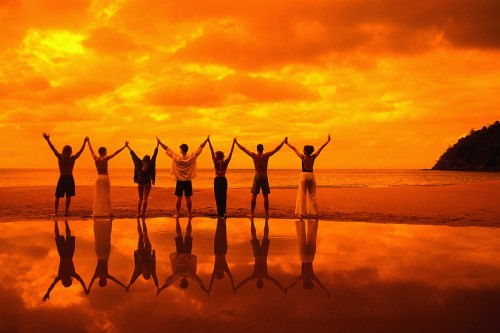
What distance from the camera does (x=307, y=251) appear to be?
874 cm

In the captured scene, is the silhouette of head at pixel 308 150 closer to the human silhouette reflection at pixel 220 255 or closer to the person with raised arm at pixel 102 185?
the human silhouette reflection at pixel 220 255

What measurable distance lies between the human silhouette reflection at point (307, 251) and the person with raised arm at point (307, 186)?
582 mm

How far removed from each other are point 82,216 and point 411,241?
36.9 ft

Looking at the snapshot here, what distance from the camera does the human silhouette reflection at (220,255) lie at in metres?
6.62

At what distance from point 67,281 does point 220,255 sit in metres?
2.96

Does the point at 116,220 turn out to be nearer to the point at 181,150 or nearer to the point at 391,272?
the point at 181,150

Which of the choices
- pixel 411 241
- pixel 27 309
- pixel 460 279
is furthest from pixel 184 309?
pixel 411 241

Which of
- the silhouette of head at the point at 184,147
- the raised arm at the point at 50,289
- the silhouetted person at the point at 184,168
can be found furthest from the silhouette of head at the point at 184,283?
the silhouette of head at the point at 184,147

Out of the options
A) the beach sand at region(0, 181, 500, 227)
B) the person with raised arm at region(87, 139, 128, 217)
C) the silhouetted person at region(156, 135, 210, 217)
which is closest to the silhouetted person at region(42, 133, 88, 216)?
the person with raised arm at region(87, 139, 128, 217)

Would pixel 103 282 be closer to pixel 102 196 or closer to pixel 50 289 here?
pixel 50 289

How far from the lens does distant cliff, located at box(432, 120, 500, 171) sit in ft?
383

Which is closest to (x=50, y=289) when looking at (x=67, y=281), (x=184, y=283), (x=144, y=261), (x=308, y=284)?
(x=67, y=281)

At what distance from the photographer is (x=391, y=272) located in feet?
22.9

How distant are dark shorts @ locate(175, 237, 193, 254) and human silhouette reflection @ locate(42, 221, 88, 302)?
2.12 meters
